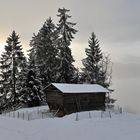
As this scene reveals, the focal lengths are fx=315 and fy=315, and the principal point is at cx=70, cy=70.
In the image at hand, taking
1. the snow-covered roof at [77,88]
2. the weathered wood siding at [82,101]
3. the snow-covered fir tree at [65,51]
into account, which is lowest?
the weathered wood siding at [82,101]

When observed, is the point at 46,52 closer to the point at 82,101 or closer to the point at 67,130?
the point at 82,101

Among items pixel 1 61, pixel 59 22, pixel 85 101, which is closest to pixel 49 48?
pixel 59 22

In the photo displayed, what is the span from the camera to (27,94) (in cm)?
5953

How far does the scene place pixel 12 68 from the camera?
63.2m

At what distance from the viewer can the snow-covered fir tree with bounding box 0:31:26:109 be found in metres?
61.7

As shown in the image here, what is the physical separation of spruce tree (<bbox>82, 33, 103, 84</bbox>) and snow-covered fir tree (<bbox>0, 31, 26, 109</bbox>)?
45.9 feet

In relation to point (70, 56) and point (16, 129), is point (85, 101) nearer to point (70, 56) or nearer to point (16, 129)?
point (70, 56)

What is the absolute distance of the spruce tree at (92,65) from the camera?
225 feet

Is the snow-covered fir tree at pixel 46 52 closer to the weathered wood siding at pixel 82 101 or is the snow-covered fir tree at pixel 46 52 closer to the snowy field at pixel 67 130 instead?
the weathered wood siding at pixel 82 101

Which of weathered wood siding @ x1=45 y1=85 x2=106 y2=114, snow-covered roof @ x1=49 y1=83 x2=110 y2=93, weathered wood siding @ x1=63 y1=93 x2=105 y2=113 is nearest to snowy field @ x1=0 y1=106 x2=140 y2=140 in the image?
weathered wood siding @ x1=45 y1=85 x2=106 y2=114

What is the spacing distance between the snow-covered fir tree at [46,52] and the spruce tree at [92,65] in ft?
22.4

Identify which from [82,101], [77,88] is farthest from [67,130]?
[77,88]

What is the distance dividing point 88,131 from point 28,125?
6769 millimetres

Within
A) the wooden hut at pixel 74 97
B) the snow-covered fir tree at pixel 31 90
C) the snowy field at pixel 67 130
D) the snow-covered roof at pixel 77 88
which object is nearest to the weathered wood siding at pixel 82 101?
the wooden hut at pixel 74 97
